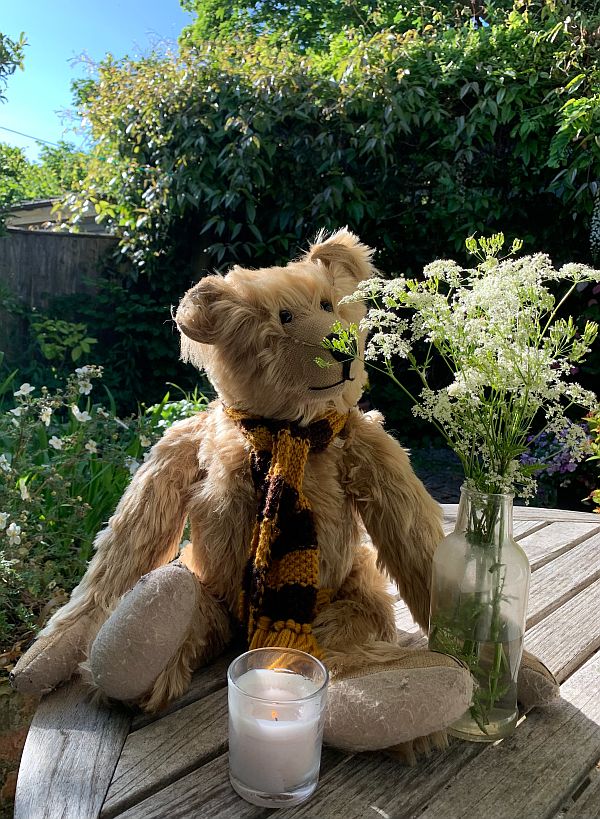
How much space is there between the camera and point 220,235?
13.2 feet

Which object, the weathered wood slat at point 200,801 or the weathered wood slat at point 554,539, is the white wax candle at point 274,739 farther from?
the weathered wood slat at point 554,539

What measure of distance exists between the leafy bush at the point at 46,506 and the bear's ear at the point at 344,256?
985 mm

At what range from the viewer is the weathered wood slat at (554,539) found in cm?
157

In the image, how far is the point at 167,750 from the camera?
2.76 ft

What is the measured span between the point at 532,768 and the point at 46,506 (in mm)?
1604

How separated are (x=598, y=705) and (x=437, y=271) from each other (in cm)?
70

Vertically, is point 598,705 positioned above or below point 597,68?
below

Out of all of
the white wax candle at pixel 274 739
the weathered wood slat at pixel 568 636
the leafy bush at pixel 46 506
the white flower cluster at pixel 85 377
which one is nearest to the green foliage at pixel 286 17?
the white flower cluster at pixel 85 377

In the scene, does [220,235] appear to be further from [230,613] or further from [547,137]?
[230,613]

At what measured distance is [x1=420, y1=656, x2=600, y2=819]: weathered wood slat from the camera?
2.53 ft

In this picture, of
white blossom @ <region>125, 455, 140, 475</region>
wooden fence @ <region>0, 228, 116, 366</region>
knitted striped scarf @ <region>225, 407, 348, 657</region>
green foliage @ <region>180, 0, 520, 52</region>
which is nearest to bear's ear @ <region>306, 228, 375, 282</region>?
knitted striped scarf @ <region>225, 407, 348, 657</region>

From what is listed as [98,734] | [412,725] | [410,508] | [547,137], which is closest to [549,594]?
[410,508]

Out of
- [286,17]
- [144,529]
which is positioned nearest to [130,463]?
[144,529]

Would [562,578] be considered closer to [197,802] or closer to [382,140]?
[197,802]
